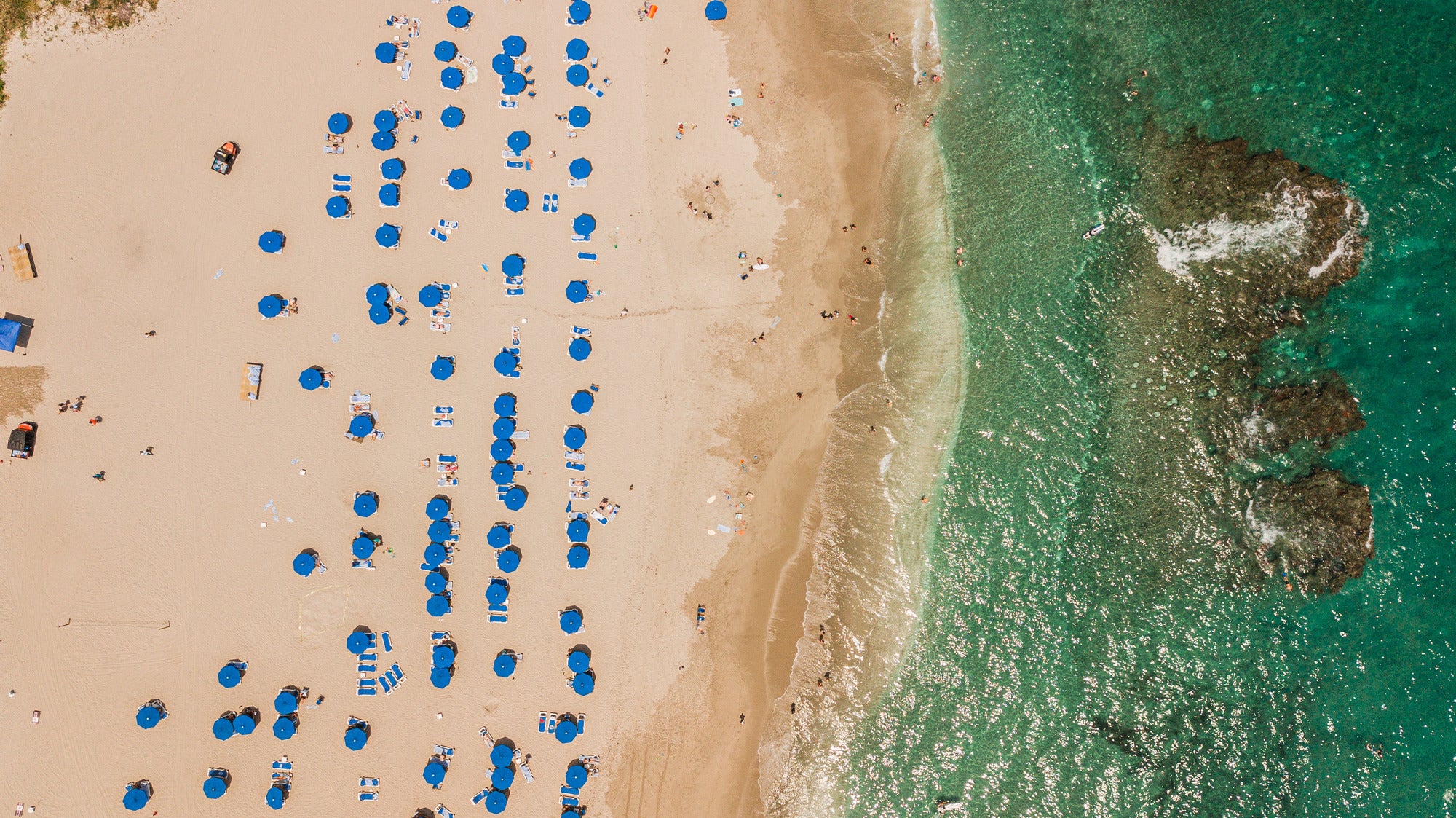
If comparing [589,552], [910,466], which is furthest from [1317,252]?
[589,552]

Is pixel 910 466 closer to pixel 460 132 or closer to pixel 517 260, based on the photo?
pixel 517 260

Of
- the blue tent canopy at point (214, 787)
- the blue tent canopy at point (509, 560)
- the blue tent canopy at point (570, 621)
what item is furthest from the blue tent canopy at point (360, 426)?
the blue tent canopy at point (214, 787)

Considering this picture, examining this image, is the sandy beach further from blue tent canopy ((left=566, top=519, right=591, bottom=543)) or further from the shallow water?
the shallow water

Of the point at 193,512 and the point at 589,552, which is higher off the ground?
the point at 193,512

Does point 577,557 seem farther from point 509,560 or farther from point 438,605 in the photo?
point 438,605

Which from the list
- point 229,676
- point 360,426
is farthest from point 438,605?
point 229,676

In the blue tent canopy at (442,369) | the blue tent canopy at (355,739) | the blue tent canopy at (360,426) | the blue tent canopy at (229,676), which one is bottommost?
the blue tent canopy at (355,739)

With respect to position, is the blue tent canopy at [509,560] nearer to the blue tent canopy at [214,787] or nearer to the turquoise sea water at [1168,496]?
the blue tent canopy at [214,787]
